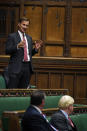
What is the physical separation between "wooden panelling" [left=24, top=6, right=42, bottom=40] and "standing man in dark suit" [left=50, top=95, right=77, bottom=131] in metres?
5.93

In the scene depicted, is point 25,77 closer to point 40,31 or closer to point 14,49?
point 14,49

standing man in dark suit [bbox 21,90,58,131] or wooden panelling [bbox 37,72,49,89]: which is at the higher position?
standing man in dark suit [bbox 21,90,58,131]

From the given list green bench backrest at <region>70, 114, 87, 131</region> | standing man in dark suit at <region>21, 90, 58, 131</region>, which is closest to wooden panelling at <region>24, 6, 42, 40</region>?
green bench backrest at <region>70, 114, 87, 131</region>

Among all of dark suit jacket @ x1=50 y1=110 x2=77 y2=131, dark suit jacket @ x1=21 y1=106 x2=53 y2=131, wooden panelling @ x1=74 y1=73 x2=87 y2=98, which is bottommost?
wooden panelling @ x1=74 y1=73 x2=87 y2=98

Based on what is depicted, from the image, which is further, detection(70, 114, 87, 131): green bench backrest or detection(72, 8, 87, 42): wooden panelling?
detection(72, 8, 87, 42): wooden panelling

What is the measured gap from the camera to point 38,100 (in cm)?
409

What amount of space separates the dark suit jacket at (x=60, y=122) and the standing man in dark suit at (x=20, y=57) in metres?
2.08

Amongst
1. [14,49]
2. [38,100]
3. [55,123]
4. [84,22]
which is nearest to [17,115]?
[38,100]

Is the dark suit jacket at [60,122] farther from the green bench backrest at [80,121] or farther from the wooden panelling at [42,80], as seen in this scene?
the wooden panelling at [42,80]

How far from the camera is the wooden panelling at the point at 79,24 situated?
1019 cm

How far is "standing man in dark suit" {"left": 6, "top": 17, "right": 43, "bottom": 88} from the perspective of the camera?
6387mm

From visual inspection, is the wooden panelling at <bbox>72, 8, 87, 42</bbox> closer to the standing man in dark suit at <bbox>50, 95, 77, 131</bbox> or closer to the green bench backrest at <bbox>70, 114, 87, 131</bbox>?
the green bench backrest at <bbox>70, 114, 87, 131</bbox>

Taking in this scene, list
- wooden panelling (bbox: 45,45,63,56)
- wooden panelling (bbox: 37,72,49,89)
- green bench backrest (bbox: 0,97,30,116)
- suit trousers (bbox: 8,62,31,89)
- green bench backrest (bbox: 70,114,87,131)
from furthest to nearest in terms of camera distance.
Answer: wooden panelling (bbox: 45,45,63,56), wooden panelling (bbox: 37,72,49,89), suit trousers (bbox: 8,62,31,89), green bench backrest (bbox: 0,97,30,116), green bench backrest (bbox: 70,114,87,131)

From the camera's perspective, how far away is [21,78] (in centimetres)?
659
